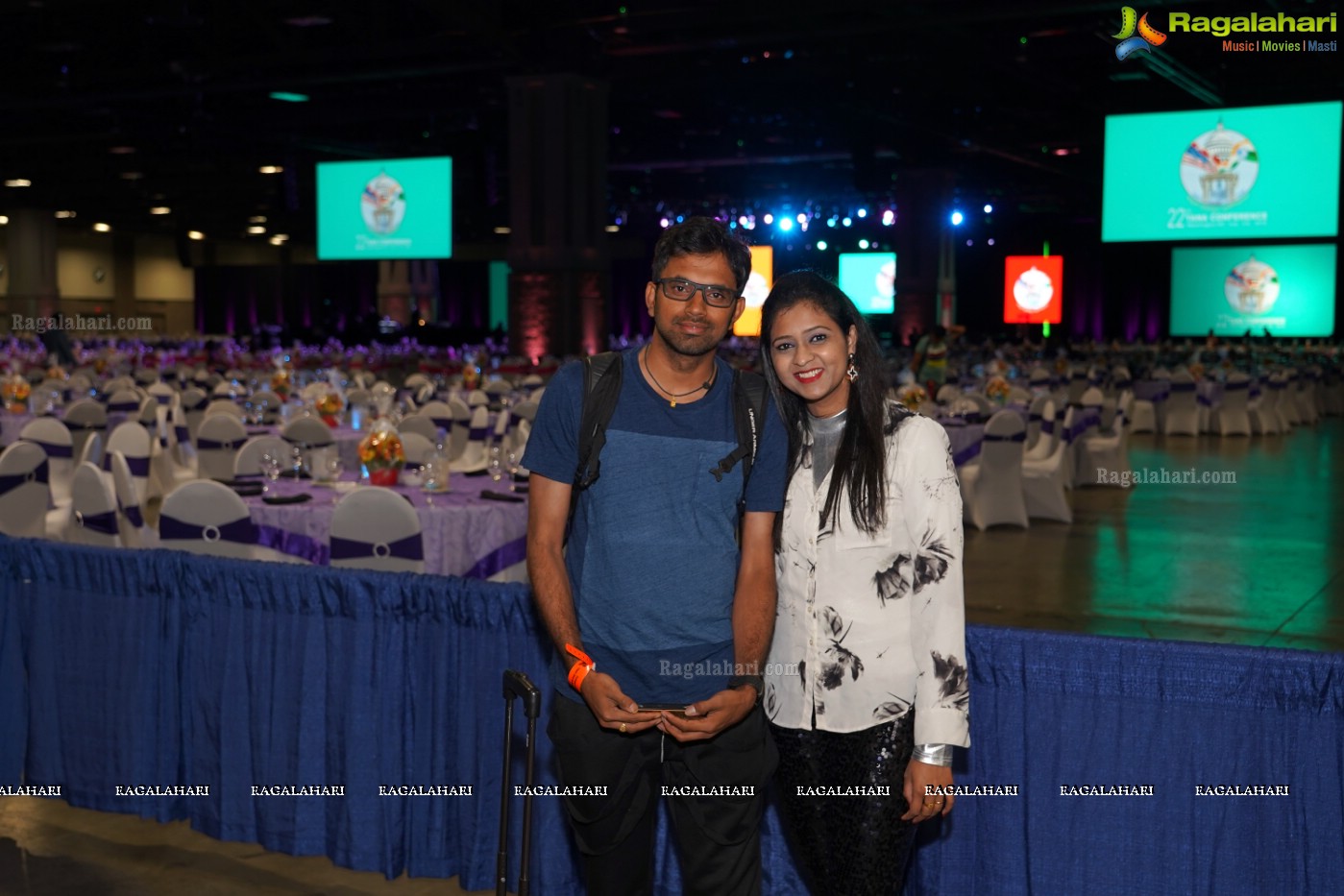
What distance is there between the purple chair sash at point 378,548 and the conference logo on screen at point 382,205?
15267mm

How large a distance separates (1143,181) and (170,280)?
39.4 m

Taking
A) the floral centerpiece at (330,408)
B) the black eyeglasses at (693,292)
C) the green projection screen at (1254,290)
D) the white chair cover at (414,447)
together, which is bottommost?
the white chair cover at (414,447)

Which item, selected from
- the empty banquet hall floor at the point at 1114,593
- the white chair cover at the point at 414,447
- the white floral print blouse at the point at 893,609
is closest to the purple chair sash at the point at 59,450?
the white chair cover at the point at 414,447

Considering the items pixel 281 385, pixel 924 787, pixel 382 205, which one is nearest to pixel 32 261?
pixel 382 205

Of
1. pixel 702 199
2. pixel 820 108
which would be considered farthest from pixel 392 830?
pixel 702 199

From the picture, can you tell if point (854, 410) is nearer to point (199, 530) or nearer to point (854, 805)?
point (854, 805)

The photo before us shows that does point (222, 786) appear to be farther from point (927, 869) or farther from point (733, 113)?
point (733, 113)

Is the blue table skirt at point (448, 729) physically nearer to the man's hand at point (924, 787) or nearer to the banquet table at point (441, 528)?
the man's hand at point (924, 787)

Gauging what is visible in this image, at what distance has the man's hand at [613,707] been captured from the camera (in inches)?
79.1

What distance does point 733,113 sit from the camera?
22.2 meters

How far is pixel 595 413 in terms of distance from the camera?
2.06 m

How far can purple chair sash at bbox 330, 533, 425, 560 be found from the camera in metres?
4.69

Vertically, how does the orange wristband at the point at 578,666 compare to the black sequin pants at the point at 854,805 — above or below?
above

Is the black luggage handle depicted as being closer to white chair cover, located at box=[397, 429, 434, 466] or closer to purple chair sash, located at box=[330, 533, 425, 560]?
purple chair sash, located at box=[330, 533, 425, 560]
